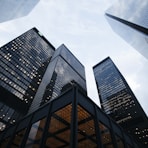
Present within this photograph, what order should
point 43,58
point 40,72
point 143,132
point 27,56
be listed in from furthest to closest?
point 43,58 < point 40,72 < point 27,56 < point 143,132

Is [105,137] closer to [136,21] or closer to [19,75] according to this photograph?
[136,21]

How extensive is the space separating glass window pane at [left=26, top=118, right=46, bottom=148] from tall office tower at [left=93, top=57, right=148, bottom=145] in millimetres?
103853

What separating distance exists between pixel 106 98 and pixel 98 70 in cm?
5989

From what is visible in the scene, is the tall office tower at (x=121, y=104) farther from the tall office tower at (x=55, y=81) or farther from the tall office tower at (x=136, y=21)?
the tall office tower at (x=136, y=21)

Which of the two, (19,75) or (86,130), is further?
(19,75)

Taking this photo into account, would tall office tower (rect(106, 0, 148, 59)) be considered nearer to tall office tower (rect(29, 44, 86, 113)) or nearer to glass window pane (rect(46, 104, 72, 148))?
tall office tower (rect(29, 44, 86, 113))

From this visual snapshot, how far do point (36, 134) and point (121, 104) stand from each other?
417 ft

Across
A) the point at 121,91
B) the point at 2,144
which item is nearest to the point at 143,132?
the point at 121,91

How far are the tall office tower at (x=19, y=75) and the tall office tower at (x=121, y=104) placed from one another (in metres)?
71.1

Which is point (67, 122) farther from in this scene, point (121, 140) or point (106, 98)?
point (106, 98)

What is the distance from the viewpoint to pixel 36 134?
13836mm

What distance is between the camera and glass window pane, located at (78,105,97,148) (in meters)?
13.8

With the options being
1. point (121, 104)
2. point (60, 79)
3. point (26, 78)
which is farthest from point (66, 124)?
point (121, 104)

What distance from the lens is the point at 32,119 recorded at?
15.4 m
